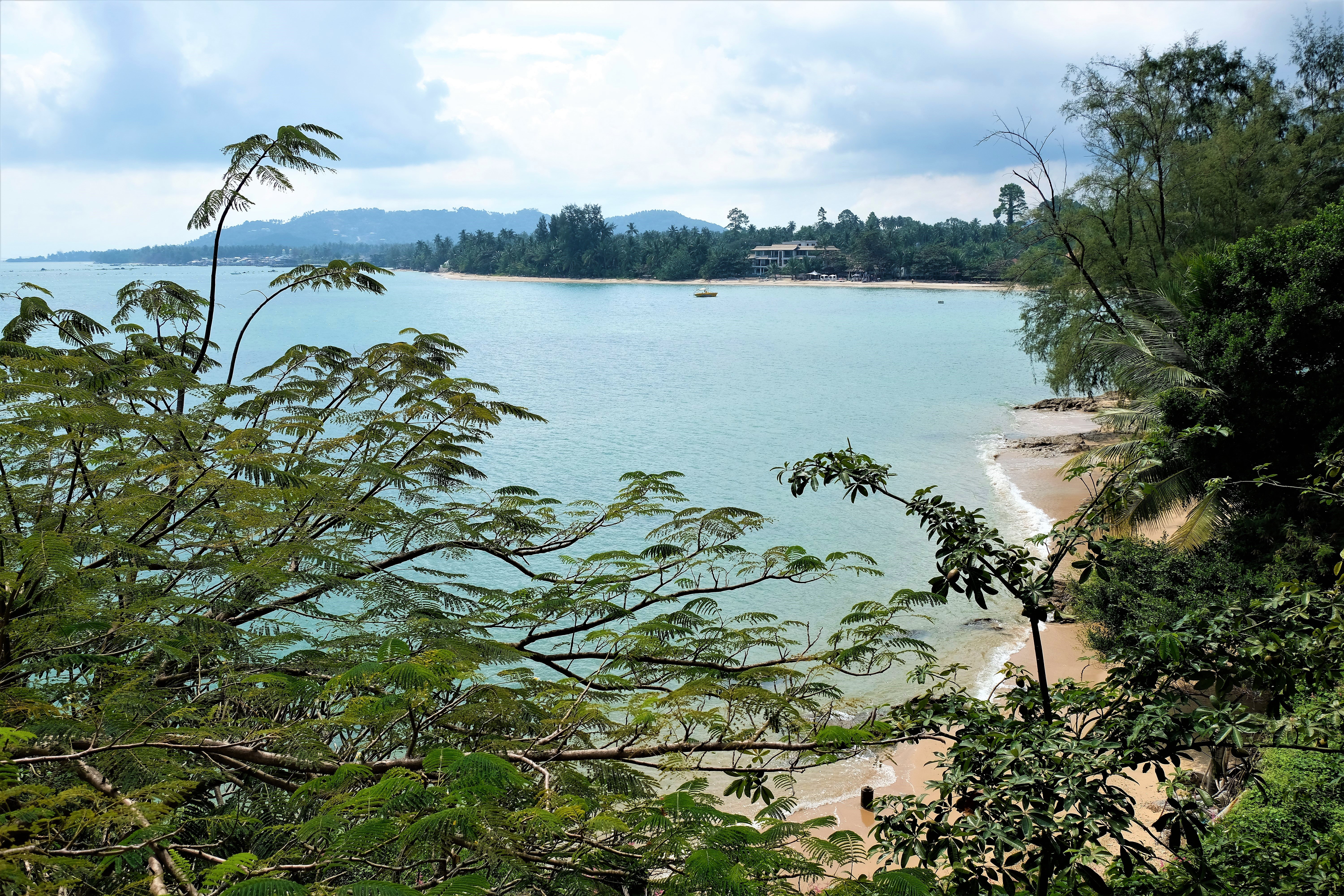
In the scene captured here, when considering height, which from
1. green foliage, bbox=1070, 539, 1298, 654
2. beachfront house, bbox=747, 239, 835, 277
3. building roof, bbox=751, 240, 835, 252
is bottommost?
green foliage, bbox=1070, 539, 1298, 654

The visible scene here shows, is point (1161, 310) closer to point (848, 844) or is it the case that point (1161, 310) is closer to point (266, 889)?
point (848, 844)

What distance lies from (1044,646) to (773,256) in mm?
129537

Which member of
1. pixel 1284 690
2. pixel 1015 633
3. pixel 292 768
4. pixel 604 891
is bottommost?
pixel 1015 633

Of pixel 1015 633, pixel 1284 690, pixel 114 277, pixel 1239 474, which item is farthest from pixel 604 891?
pixel 114 277

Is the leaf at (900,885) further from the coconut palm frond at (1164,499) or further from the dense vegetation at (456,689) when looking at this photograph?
the coconut palm frond at (1164,499)

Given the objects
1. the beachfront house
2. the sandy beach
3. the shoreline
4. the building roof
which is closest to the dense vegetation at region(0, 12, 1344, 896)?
the sandy beach

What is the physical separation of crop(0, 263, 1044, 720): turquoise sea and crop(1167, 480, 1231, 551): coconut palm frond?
12.5ft

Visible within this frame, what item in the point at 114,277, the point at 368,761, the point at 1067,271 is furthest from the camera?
the point at 114,277

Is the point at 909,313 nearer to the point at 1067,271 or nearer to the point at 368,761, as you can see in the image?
the point at 1067,271

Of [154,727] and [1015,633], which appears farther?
[1015,633]

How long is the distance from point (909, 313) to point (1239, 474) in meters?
80.2

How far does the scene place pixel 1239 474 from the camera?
1235 centimetres

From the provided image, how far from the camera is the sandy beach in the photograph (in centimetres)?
983

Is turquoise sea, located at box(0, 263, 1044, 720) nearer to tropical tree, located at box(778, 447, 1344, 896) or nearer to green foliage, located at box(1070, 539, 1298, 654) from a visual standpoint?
tropical tree, located at box(778, 447, 1344, 896)
